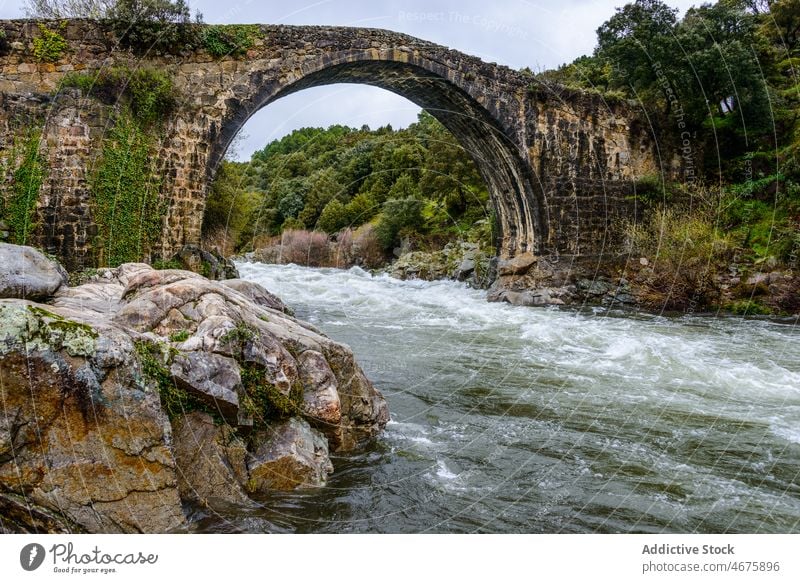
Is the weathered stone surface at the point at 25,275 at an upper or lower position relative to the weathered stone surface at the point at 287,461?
upper

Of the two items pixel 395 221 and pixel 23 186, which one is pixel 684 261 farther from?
pixel 23 186

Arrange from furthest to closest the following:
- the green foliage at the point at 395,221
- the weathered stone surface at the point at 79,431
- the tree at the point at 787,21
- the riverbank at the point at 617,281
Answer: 1. the green foliage at the point at 395,221
2. the tree at the point at 787,21
3. the riverbank at the point at 617,281
4. the weathered stone surface at the point at 79,431

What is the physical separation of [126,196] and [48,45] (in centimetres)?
330

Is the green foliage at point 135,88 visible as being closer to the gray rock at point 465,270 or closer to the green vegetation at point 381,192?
the green vegetation at point 381,192

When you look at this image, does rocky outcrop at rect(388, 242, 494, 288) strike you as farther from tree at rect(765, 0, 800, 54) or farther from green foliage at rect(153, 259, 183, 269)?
tree at rect(765, 0, 800, 54)

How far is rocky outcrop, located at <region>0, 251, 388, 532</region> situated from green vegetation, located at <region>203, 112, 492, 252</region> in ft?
62.5

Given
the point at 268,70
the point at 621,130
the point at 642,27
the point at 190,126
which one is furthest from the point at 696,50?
the point at 190,126

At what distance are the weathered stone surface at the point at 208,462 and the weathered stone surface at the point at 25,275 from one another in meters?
2.00

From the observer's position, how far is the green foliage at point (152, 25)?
39.4 feet

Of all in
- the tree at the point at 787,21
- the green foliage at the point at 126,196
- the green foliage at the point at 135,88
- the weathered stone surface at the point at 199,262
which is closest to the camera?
the green foliage at the point at 135,88

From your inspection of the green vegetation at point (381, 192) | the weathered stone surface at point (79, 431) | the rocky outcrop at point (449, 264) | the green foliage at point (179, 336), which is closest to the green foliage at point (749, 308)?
the rocky outcrop at point (449, 264)

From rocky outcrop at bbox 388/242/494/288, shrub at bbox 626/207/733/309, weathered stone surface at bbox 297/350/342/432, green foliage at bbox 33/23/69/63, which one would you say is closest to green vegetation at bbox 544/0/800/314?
shrub at bbox 626/207/733/309

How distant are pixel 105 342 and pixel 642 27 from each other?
19380mm
